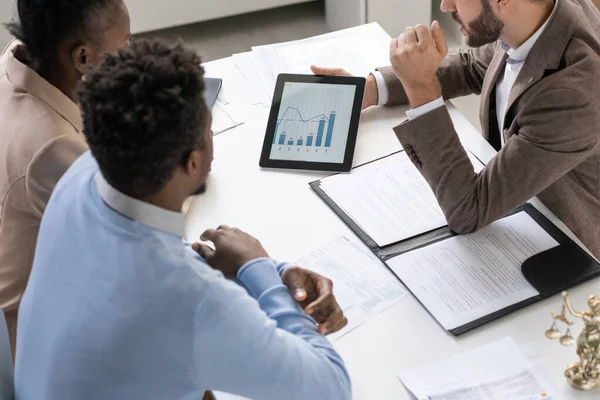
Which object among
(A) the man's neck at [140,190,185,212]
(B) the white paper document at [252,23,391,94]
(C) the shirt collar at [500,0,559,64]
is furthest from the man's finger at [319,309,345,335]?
(B) the white paper document at [252,23,391,94]

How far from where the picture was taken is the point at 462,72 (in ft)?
6.36

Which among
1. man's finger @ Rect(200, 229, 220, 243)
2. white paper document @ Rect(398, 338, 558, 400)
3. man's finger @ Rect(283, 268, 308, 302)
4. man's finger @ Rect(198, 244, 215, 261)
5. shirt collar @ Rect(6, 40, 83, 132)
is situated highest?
shirt collar @ Rect(6, 40, 83, 132)

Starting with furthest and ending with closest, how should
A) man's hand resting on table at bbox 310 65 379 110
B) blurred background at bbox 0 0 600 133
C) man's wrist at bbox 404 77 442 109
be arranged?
blurred background at bbox 0 0 600 133 < man's hand resting on table at bbox 310 65 379 110 < man's wrist at bbox 404 77 442 109

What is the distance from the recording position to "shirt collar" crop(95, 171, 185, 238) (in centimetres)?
106

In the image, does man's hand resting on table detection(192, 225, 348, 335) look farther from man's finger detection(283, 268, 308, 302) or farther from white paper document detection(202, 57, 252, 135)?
white paper document detection(202, 57, 252, 135)

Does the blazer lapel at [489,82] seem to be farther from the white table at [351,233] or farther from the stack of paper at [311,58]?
the stack of paper at [311,58]

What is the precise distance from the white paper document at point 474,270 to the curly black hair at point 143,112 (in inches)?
22.6

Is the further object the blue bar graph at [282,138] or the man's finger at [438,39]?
the blue bar graph at [282,138]

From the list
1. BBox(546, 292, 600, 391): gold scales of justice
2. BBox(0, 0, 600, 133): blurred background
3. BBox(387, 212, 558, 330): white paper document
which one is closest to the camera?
BBox(546, 292, 600, 391): gold scales of justice

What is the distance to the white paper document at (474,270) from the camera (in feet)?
4.57

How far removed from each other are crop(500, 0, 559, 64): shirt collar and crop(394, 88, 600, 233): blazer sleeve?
13 cm

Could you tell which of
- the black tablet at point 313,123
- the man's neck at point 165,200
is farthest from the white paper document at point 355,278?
the man's neck at point 165,200

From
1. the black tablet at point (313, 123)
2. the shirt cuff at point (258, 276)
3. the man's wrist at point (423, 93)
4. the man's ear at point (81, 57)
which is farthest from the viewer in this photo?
the black tablet at point (313, 123)

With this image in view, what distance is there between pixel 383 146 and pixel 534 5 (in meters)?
0.44
